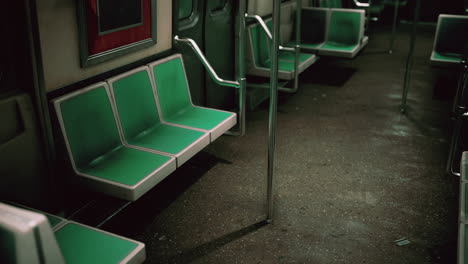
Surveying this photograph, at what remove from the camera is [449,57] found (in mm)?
5727

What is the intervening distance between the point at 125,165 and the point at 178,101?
41.1 inches

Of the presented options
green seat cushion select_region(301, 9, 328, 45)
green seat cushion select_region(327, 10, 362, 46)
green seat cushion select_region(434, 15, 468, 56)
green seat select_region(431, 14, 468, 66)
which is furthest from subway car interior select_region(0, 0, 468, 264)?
green seat cushion select_region(301, 9, 328, 45)

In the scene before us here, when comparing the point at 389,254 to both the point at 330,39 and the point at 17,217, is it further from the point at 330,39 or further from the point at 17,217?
the point at 330,39

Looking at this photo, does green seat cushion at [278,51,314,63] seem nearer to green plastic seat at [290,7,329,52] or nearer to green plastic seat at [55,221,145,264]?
green plastic seat at [290,7,329,52]

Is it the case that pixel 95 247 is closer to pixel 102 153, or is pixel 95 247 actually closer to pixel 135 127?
pixel 102 153

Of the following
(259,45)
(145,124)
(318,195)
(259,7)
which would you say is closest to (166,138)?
(145,124)

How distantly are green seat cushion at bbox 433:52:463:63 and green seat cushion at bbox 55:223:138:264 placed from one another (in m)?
4.72

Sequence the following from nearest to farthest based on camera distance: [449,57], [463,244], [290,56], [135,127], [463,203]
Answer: [463,244]
[463,203]
[135,127]
[449,57]
[290,56]

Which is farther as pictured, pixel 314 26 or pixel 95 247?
pixel 314 26

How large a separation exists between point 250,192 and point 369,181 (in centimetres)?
98

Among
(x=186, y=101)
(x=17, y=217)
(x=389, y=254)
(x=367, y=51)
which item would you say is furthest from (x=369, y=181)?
(x=367, y=51)

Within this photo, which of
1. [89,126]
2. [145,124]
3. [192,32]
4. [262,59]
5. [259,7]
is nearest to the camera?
[89,126]

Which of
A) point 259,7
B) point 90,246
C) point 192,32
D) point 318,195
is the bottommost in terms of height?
point 318,195

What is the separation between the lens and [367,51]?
324 inches
